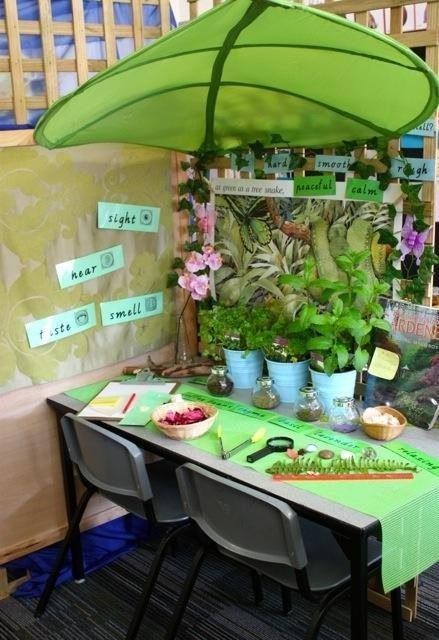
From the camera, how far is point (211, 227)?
8.73 feet

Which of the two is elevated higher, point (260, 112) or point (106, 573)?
point (260, 112)

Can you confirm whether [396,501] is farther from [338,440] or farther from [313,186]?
[313,186]

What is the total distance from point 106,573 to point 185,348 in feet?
2.87

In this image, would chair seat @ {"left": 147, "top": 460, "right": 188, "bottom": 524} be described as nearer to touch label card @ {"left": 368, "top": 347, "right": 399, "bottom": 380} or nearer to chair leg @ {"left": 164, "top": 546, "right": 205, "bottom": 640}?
chair leg @ {"left": 164, "top": 546, "right": 205, "bottom": 640}

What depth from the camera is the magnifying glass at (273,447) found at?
1.90 m

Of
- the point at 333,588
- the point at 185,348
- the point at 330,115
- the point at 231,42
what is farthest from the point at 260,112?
the point at 333,588

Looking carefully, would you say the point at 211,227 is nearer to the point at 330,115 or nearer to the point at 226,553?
the point at 330,115

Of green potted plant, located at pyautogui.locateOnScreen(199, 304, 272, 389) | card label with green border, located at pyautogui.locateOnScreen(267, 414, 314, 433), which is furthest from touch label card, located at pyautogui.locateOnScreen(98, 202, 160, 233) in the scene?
card label with green border, located at pyautogui.locateOnScreen(267, 414, 314, 433)

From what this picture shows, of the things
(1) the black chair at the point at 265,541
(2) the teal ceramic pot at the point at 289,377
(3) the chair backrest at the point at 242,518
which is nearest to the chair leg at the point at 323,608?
(1) the black chair at the point at 265,541

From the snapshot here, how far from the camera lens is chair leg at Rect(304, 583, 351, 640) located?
164cm

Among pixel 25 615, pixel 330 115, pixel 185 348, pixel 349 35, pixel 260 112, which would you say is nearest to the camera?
pixel 349 35

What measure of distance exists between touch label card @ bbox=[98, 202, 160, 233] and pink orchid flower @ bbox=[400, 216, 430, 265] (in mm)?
957

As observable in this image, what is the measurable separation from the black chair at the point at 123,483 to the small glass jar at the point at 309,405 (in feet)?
1.52

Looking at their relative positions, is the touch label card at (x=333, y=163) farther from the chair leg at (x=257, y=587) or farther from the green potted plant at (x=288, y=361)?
the chair leg at (x=257, y=587)
